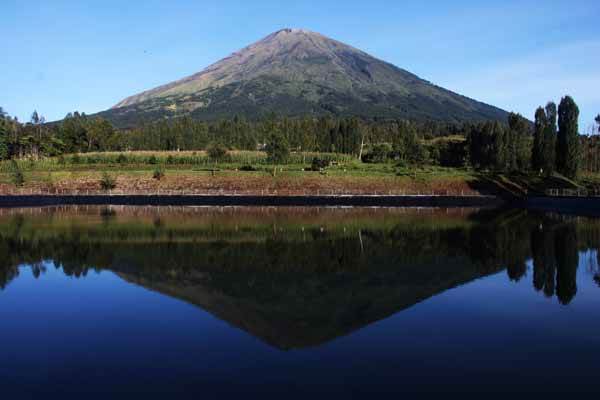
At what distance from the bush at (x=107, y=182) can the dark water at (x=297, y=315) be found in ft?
127

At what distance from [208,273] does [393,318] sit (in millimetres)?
7726

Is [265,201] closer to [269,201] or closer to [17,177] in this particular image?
[269,201]

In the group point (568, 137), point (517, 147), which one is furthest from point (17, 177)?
point (517, 147)

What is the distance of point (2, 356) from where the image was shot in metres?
10.6

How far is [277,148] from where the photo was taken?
72875 mm

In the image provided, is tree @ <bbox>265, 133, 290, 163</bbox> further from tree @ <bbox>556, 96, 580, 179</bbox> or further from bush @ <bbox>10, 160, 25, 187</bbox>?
tree @ <bbox>556, 96, 580, 179</bbox>

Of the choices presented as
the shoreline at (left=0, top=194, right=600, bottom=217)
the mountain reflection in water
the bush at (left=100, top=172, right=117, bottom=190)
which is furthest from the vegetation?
the mountain reflection in water

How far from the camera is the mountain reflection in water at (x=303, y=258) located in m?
14.4

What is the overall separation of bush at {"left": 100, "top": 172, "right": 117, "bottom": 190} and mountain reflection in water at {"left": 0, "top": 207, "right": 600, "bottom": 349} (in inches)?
1042

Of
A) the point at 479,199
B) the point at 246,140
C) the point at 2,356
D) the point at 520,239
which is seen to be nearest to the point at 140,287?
the point at 2,356

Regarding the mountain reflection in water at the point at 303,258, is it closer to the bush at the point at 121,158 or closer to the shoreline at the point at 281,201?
the shoreline at the point at 281,201

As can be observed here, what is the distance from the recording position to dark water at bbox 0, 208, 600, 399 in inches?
370

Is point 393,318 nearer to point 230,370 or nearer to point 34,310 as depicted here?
point 230,370

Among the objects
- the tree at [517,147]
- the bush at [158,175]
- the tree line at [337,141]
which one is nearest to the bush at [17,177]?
the bush at [158,175]
